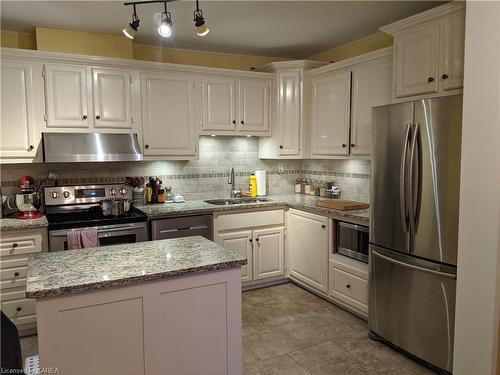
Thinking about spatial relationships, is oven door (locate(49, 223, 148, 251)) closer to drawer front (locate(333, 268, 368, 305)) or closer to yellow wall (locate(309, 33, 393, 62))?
drawer front (locate(333, 268, 368, 305))

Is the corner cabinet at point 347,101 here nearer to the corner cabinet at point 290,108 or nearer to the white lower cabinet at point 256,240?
the corner cabinet at point 290,108

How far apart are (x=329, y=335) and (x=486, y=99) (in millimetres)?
2047

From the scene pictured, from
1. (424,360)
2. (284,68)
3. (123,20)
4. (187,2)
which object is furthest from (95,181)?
(424,360)

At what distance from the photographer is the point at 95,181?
12.5ft

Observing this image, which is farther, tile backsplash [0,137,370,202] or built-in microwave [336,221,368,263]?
tile backsplash [0,137,370,202]

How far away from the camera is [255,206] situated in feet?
12.9

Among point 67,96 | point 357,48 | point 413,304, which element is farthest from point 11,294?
point 357,48

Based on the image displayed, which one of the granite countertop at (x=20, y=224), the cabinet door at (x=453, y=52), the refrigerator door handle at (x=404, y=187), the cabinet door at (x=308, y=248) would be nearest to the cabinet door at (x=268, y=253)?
the cabinet door at (x=308, y=248)

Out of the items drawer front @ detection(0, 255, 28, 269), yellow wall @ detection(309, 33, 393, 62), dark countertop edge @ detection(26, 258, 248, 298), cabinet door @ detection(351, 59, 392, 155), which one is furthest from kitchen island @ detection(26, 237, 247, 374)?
yellow wall @ detection(309, 33, 393, 62)

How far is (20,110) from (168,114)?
Answer: 4.17 ft

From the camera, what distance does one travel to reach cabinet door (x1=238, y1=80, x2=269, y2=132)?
13.7 feet

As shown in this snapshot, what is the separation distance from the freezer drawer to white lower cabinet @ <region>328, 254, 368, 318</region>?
9.7 inches

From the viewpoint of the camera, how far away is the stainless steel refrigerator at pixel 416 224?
236 cm

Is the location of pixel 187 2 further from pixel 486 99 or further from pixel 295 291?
pixel 295 291
